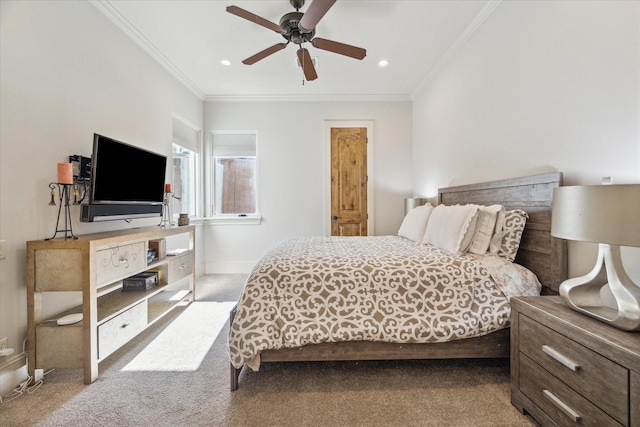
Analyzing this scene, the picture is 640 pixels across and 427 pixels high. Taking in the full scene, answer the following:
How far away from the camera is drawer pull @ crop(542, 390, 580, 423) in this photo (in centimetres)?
108

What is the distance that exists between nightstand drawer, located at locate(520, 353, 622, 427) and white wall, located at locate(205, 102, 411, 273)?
3014 mm

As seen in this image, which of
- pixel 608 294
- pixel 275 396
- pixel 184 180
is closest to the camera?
pixel 608 294

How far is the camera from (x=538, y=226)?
1.78 m

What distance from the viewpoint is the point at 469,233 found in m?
1.97

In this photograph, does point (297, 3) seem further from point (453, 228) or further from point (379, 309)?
point (379, 309)

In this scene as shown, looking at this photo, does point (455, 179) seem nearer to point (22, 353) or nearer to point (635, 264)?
point (635, 264)

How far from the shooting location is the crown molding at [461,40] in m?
2.29

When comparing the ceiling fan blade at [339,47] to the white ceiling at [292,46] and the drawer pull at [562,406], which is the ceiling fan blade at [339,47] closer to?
the white ceiling at [292,46]

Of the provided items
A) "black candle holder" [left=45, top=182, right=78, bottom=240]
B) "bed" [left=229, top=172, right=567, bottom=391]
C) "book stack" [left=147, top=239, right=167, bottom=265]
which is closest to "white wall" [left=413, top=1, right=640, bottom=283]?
"bed" [left=229, top=172, right=567, bottom=391]

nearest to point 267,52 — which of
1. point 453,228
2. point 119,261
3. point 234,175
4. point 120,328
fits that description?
point 119,261

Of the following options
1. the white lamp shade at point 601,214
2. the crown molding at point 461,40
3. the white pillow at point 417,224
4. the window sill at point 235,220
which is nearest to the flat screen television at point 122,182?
the window sill at point 235,220

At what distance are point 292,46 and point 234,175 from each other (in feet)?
7.08

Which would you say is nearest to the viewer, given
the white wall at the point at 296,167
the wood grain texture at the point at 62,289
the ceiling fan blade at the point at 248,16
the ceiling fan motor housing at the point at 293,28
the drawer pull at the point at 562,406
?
the drawer pull at the point at 562,406

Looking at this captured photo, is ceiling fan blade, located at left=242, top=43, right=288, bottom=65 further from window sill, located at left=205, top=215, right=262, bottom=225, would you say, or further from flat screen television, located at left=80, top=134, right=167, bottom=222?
window sill, located at left=205, top=215, right=262, bottom=225
